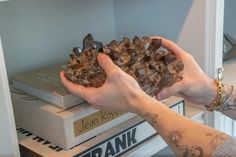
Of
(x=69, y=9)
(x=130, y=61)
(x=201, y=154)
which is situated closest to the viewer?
(x=201, y=154)

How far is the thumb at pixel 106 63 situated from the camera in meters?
0.64

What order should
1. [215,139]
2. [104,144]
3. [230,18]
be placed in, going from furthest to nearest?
[230,18] → [104,144] → [215,139]

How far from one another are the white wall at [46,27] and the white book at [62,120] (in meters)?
0.15

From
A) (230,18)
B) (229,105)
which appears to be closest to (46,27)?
(229,105)

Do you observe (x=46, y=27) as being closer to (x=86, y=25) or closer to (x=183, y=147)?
(x=86, y=25)

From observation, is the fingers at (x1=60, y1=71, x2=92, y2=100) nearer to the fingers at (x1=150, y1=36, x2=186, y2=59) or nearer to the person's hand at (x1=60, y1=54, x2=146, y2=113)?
the person's hand at (x1=60, y1=54, x2=146, y2=113)

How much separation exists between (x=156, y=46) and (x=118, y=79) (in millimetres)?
141

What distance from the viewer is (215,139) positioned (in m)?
0.58

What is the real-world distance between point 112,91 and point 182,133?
0.13 meters

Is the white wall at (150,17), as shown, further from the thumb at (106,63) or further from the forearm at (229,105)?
the thumb at (106,63)

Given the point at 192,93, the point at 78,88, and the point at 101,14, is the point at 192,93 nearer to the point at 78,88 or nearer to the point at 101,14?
the point at 78,88

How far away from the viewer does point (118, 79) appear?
628 millimetres

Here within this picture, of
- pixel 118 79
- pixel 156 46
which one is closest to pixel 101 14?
pixel 156 46

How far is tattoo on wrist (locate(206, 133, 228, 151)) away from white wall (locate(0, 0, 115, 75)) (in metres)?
0.47
